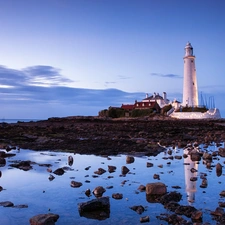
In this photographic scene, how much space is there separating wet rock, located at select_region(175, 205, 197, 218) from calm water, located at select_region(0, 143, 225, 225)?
309 mm

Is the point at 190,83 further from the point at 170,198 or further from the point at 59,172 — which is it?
the point at 170,198

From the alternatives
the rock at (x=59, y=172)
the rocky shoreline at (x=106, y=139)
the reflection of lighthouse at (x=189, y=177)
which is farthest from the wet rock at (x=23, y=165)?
the reflection of lighthouse at (x=189, y=177)

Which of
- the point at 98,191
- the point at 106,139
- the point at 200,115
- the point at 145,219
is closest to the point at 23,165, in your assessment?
the point at 98,191

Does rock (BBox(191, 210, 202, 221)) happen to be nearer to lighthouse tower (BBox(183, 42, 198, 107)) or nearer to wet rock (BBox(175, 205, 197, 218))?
wet rock (BBox(175, 205, 197, 218))

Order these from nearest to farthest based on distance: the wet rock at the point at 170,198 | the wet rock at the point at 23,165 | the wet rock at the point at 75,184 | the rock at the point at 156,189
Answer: the wet rock at the point at 170,198, the rock at the point at 156,189, the wet rock at the point at 75,184, the wet rock at the point at 23,165

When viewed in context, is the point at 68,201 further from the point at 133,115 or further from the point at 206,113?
the point at 133,115

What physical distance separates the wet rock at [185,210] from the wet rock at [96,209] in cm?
166

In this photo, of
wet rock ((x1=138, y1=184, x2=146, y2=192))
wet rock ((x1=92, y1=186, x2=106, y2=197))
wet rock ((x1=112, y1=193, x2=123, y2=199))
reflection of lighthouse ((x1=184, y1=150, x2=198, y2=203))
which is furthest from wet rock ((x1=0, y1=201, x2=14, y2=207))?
reflection of lighthouse ((x1=184, y1=150, x2=198, y2=203))

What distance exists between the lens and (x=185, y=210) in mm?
6801

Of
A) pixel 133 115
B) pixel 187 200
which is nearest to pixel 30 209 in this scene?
pixel 187 200

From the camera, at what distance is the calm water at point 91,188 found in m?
6.79

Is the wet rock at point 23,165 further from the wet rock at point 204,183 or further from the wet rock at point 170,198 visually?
the wet rock at point 204,183

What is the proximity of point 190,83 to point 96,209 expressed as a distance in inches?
2975

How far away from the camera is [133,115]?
294ft
